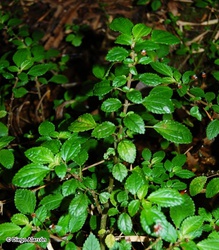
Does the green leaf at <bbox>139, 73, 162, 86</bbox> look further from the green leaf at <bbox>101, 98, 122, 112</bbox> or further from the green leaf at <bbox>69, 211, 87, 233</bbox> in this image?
the green leaf at <bbox>69, 211, 87, 233</bbox>

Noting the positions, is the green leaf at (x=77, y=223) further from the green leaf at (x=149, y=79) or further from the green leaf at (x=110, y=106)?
the green leaf at (x=149, y=79)

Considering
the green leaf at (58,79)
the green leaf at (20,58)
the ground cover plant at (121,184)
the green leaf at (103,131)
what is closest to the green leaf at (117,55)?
the ground cover plant at (121,184)

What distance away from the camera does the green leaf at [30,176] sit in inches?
41.4

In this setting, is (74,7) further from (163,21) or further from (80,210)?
(80,210)

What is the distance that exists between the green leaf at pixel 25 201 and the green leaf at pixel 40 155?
197mm

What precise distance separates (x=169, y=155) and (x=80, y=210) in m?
0.92

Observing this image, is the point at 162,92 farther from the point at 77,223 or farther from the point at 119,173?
the point at 77,223

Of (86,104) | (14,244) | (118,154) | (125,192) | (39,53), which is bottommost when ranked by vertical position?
(14,244)

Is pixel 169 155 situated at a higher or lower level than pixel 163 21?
lower

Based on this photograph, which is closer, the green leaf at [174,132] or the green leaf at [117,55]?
the green leaf at [117,55]

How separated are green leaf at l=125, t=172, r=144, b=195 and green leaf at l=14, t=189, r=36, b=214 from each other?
Result: 37cm

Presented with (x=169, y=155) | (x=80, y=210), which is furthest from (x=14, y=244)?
(x=169, y=155)

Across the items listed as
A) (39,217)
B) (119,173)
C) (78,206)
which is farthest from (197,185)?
(39,217)

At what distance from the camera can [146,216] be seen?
3.18ft
